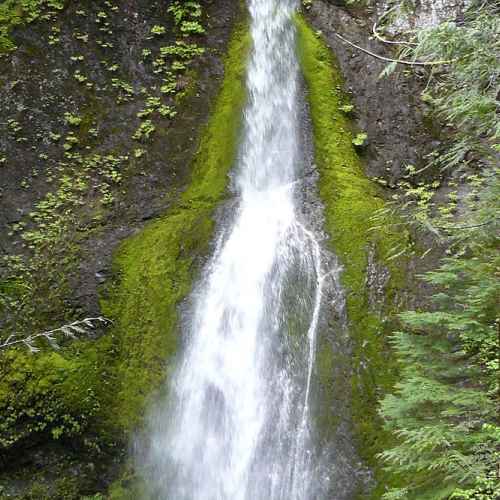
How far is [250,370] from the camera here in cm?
621

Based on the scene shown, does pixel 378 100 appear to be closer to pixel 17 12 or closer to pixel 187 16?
pixel 187 16

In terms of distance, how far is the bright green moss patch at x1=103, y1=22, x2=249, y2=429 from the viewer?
20.8 feet

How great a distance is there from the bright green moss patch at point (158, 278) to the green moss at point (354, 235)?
1.52m

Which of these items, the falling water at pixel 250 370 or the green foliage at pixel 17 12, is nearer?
the falling water at pixel 250 370

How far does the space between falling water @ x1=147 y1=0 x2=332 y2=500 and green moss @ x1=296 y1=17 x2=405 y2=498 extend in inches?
16.7

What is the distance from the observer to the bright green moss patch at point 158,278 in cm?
635

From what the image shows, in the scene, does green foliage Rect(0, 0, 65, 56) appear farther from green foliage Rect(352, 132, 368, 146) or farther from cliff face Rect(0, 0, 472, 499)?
green foliage Rect(352, 132, 368, 146)

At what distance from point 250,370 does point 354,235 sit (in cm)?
222

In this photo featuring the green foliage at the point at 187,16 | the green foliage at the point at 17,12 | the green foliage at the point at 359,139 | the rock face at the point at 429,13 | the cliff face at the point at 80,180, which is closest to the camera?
the cliff face at the point at 80,180

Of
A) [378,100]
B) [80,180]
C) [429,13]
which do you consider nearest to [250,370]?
[80,180]

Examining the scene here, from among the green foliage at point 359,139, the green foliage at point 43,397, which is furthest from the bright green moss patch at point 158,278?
the green foliage at point 359,139

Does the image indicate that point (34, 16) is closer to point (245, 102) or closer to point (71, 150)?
point (71, 150)

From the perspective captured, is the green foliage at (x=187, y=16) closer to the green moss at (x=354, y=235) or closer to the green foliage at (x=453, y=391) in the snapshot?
the green moss at (x=354, y=235)

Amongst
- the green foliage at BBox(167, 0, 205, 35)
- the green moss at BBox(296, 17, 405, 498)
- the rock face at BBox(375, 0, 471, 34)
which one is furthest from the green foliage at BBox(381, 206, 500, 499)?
the green foliage at BBox(167, 0, 205, 35)
